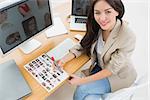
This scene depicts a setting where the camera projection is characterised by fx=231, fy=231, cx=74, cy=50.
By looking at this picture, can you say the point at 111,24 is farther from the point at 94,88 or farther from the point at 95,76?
the point at 94,88

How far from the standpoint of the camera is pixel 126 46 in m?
1.36

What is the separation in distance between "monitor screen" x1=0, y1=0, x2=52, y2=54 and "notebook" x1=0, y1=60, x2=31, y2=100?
0.40 feet

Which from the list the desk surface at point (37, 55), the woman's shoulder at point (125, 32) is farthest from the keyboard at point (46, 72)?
the woman's shoulder at point (125, 32)

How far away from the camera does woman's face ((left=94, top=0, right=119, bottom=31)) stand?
1300 millimetres

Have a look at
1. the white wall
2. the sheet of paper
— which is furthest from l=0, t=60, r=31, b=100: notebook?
the white wall

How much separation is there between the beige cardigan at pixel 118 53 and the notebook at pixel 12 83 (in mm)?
397

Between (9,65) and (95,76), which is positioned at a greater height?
(9,65)

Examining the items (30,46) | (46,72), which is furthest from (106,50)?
(30,46)

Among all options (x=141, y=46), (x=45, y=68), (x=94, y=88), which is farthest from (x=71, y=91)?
(x=141, y=46)

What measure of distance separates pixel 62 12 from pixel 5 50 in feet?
2.25

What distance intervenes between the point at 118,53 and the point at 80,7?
541 mm

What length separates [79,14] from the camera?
1.80m

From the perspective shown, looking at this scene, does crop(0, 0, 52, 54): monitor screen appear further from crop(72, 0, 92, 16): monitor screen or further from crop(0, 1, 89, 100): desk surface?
crop(72, 0, 92, 16): monitor screen

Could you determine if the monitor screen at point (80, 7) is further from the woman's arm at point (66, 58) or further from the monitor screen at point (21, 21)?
the woman's arm at point (66, 58)
